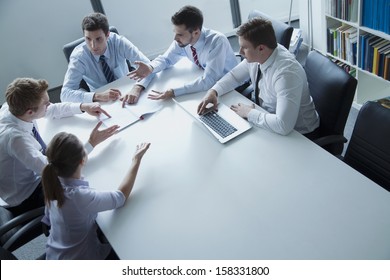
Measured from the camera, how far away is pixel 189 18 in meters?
2.26

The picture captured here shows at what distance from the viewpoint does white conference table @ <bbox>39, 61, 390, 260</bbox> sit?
52.3 inches

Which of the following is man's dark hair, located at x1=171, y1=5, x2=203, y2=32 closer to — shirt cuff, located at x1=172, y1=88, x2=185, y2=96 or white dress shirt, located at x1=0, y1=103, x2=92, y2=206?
shirt cuff, located at x1=172, y1=88, x2=185, y2=96

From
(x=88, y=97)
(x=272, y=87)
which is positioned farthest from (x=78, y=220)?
(x=272, y=87)

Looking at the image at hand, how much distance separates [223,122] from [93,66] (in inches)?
46.2

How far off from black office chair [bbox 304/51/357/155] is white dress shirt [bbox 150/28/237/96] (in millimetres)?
534

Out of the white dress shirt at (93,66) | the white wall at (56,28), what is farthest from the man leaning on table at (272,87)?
the white wall at (56,28)

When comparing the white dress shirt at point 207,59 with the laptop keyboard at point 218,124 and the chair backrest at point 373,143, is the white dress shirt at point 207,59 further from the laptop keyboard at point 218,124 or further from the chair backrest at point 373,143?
→ the chair backrest at point 373,143

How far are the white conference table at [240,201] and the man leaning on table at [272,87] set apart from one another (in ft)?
0.26

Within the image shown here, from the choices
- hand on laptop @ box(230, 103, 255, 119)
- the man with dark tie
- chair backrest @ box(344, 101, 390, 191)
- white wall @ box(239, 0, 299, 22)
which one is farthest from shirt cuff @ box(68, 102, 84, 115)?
white wall @ box(239, 0, 299, 22)

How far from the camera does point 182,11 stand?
2232mm

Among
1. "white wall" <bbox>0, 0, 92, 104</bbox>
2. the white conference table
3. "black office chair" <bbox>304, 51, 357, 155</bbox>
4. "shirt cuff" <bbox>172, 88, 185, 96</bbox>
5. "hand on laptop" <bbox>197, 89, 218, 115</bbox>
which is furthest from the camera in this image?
"white wall" <bbox>0, 0, 92, 104</bbox>
